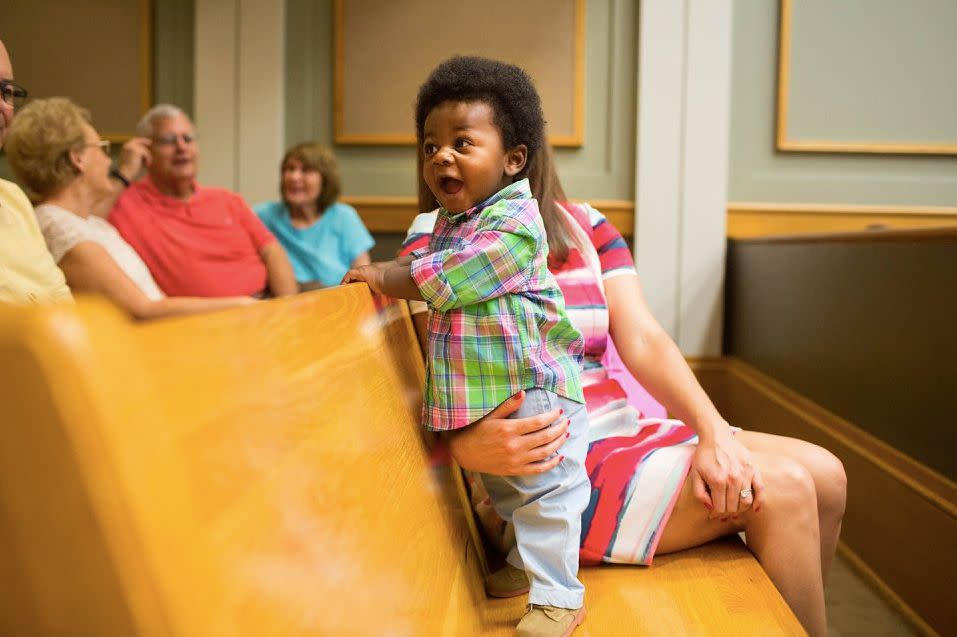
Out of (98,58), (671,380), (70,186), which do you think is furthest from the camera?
(98,58)

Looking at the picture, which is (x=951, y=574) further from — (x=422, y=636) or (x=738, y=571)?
(x=422, y=636)

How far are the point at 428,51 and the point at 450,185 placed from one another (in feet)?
10.1

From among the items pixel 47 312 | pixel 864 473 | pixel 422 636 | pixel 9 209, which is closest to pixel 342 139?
pixel 9 209

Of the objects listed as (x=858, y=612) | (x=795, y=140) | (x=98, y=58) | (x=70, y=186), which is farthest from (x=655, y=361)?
(x=98, y=58)

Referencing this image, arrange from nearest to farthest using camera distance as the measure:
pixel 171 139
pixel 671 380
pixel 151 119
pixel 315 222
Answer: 1. pixel 671 380
2. pixel 171 139
3. pixel 151 119
4. pixel 315 222

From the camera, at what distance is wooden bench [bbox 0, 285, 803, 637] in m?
0.34

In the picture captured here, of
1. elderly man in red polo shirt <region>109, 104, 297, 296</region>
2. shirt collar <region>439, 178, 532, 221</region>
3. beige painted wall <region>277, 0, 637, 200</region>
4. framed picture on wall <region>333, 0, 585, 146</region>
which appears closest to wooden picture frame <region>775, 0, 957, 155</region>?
beige painted wall <region>277, 0, 637, 200</region>

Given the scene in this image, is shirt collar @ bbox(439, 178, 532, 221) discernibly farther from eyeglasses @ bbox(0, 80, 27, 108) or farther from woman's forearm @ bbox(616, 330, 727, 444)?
eyeglasses @ bbox(0, 80, 27, 108)

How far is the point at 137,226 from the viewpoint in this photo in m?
3.22

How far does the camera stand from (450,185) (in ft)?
3.93

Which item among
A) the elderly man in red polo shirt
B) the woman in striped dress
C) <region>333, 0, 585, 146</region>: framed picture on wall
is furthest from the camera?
<region>333, 0, 585, 146</region>: framed picture on wall

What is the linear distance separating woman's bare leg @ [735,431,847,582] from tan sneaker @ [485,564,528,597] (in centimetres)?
45

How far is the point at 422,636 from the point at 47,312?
574 mm

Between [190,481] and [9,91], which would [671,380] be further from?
[9,91]
